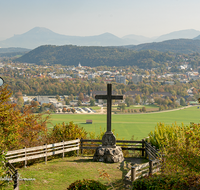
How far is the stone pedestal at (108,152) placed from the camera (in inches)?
425

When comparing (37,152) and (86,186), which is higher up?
(86,186)

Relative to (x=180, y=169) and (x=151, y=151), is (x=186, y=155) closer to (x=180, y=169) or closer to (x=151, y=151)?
(x=180, y=169)

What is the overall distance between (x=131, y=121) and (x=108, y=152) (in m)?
76.3

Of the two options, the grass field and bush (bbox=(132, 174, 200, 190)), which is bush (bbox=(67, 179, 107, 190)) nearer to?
bush (bbox=(132, 174, 200, 190))

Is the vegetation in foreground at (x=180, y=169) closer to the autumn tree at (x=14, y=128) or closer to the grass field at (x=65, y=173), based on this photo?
the grass field at (x=65, y=173)

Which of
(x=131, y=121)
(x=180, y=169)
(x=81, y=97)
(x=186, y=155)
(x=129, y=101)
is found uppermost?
(x=186, y=155)

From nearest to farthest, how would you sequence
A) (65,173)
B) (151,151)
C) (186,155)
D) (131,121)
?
1. (186,155)
2. (65,173)
3. (151,151)
4. (131,121)

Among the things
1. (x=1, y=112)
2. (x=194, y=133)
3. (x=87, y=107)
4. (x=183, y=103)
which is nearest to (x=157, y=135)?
(x=194, y=133)

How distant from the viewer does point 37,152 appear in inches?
391

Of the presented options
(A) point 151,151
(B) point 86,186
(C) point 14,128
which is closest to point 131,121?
(A) point 151,151

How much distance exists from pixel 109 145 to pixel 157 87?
142 m

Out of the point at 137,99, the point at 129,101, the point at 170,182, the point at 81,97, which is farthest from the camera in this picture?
the point at 81,97

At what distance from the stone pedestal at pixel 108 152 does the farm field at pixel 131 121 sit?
146 feet

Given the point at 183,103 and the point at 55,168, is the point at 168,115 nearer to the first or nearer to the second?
the point at 183,103
